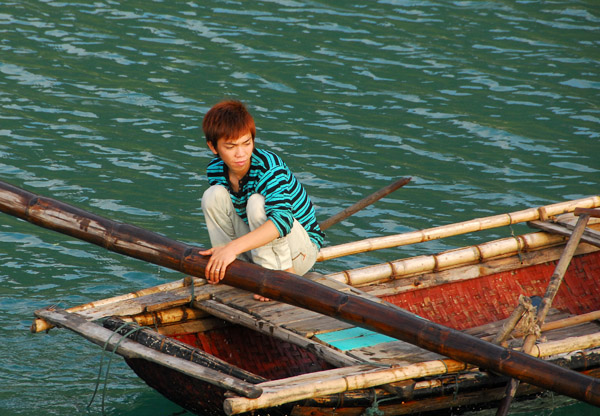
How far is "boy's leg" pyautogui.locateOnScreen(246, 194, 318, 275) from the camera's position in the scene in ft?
14.1

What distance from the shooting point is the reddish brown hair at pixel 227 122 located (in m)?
4.07

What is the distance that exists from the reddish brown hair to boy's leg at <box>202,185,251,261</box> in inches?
16.0

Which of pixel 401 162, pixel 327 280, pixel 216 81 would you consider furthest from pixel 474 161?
pixel 327 280

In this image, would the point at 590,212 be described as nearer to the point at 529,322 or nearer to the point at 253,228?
the point at 529,322

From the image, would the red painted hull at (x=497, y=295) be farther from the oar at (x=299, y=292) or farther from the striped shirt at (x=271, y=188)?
the oar at (x=299, y=292)

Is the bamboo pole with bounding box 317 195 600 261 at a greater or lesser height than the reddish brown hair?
lesser

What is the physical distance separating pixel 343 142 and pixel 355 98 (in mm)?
1088

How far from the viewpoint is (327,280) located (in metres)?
4.77

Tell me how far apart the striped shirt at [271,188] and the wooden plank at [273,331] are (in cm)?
49

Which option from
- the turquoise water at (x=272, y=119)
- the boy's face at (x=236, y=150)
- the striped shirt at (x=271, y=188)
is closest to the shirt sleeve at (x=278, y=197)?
the striped shirt at (x=271, y=188)

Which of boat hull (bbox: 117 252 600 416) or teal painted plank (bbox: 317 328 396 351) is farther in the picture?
teal painted plank (bbox: 317 328 396 351)

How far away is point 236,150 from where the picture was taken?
414 centimetres

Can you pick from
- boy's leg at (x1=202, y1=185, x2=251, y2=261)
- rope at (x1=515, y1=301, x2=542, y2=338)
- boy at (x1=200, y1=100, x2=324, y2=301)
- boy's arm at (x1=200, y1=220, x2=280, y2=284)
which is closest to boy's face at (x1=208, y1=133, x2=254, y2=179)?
boy at (x1=200, y1=100, x2=324, y2=301)

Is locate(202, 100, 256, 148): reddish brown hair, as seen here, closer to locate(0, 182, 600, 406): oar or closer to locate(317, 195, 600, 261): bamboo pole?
locate(0, 182, 600, 406): oar
